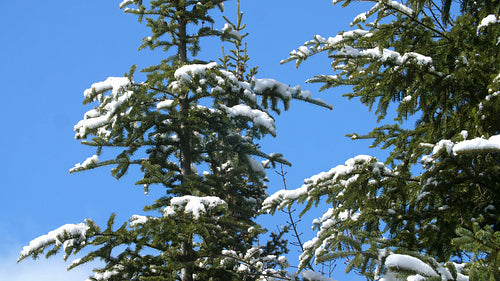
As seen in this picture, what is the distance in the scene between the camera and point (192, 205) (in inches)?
247

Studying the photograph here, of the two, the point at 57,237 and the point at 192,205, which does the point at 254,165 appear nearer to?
the point at 192,205

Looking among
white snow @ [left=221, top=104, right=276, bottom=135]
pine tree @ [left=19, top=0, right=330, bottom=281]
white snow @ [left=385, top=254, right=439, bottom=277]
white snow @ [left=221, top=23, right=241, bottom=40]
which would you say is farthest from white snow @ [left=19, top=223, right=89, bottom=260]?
white snow @ [left=221, top=23, right=241, bottom=40]

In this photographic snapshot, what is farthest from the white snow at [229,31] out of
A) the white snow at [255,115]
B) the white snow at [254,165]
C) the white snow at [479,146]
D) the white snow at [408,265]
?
the white snow at [408,265]

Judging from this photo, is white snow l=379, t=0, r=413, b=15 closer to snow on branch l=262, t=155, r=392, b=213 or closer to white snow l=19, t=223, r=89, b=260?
snow on branch l=262, t=155, r=392, b=213

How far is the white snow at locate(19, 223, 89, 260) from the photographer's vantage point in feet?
18.1

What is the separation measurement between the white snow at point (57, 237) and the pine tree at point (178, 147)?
12 millimetres

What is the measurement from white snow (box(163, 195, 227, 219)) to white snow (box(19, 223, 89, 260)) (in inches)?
47.8

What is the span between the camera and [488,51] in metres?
5.84

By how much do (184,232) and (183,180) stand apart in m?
2.25

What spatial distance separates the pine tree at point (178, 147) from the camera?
6.35 meters

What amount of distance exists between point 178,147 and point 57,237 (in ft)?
12.2

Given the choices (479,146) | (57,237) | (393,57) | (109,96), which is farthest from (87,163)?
(479,146)

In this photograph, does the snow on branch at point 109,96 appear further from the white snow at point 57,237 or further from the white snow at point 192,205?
the white snow at point 57,237

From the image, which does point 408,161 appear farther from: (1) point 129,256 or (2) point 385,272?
(1) point 129,256
